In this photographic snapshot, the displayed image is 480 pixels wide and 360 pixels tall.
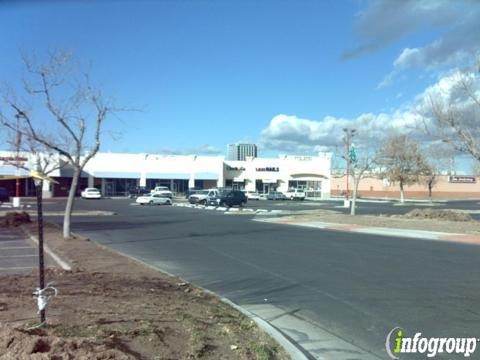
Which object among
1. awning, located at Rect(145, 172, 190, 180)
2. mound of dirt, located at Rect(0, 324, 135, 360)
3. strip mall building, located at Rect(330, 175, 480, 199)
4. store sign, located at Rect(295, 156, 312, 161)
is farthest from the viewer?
strip mall building, located at Rect(330, 175, 480, 199)

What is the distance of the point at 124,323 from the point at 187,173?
267 feet

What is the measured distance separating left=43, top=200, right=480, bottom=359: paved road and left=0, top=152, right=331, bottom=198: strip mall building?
58.2 metres

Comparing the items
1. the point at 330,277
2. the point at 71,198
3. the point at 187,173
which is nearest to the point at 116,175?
the point at 187,173

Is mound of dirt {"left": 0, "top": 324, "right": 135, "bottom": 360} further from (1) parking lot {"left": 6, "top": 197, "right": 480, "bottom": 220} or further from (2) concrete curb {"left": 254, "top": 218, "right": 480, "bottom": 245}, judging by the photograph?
(1) parking lot {"left": 6, "top": 197, "right": 480, "bottom": 220}

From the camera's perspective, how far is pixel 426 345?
21.9ft

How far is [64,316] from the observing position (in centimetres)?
662

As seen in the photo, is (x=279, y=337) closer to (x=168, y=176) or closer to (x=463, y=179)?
(x=168, y=176)

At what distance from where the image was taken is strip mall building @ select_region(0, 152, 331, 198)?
80750mm

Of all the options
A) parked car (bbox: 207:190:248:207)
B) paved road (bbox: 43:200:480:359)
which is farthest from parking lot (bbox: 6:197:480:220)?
paved road (bbox: 43:200:480:359)

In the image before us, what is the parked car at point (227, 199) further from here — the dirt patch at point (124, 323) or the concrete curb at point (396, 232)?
the dirt patch at point (124, 323)

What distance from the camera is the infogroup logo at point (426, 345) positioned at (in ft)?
21.0

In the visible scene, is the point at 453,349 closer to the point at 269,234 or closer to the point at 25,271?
the point at 25,271

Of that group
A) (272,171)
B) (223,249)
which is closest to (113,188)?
(272,171)

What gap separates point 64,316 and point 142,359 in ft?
6.04
